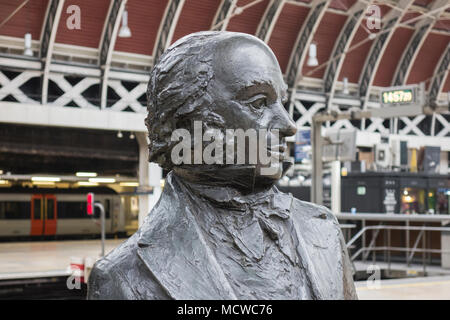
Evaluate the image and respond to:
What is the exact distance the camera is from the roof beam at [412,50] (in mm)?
26391

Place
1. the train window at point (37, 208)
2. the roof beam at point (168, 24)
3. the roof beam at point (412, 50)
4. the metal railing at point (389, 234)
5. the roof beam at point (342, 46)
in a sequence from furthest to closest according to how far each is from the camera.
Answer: the roof beam at point (412, 50) → the roof beam at point (342, 46) → the roof beam at point (168, 24) → the train window at point (37, 208) → the metal railing at point (389, 234)

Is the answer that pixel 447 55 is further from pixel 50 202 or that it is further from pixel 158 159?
pixel 158 159

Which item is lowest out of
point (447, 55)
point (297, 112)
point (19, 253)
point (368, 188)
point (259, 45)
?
point (19, 253)

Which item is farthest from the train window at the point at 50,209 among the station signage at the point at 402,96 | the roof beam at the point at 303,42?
the station signage at the point at 402,96

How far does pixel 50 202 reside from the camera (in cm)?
2119

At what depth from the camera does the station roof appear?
20.1 meters

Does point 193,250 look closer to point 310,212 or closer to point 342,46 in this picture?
point 310,212

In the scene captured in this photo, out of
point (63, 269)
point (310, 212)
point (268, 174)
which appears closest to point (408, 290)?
point (63, 269)

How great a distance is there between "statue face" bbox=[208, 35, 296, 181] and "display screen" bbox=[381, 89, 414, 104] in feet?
35.7

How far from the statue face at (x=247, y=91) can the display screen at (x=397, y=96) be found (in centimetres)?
1087

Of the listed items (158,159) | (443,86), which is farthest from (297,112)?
(158,159)

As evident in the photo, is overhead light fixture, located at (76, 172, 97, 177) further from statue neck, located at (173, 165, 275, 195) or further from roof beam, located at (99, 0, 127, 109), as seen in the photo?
statue neck, located at (173, 165, 275, 195)

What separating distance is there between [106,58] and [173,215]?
19542 millimetres

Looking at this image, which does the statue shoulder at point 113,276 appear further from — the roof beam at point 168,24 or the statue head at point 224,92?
the roof beam at point 168,24
